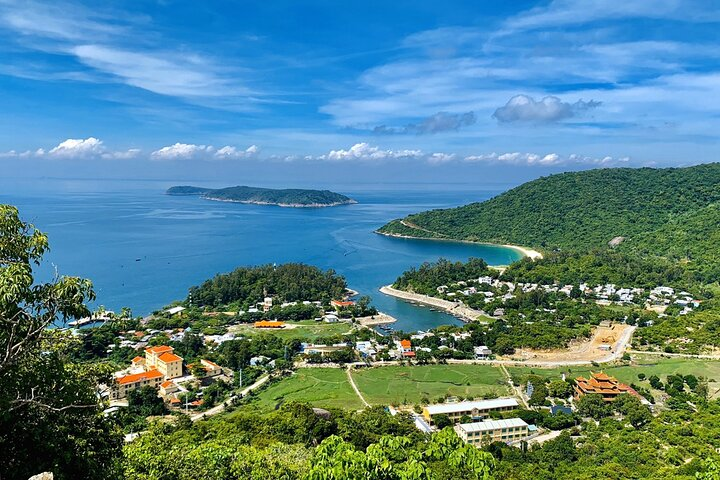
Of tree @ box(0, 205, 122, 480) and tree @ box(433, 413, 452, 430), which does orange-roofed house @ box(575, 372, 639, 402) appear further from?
tree @ box(0, 205, 122, 480)

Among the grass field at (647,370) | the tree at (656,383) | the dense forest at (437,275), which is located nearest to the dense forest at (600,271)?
the dense forest at (437,275)

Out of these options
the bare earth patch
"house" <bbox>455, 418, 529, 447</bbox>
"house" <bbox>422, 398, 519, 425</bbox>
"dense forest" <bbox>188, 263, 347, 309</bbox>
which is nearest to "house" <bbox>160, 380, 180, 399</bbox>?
"house" <bbox>422, 398, 519, 425</bbox>

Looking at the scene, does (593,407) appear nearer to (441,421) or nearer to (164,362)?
(441,421)

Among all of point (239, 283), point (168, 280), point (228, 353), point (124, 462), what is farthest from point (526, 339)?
point (168, 280)

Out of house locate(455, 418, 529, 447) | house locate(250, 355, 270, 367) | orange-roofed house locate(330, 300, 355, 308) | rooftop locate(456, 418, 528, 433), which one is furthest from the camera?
orange-roofed house locate(330, 300, 355, 308)

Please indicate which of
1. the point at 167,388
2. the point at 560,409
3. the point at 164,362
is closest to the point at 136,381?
the point at 167,388

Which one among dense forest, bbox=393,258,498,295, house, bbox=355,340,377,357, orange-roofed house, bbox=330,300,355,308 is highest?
dense forest, bbox=393,258,498,295

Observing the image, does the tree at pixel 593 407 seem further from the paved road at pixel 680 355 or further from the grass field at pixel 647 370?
the paved road at pixel 680 355
